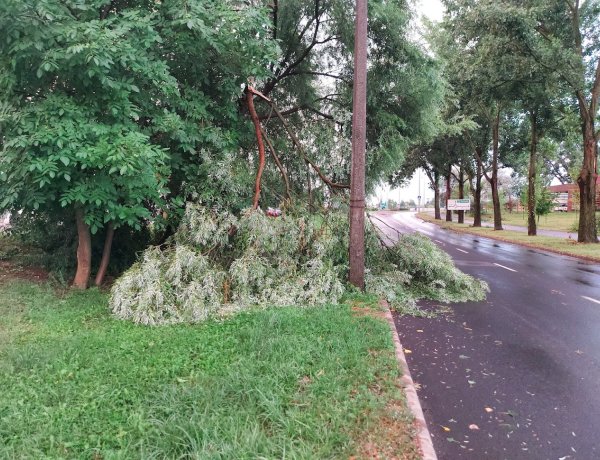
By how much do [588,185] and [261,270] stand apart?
18.4 meters

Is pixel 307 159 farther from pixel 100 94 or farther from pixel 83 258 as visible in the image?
pixel 83 258

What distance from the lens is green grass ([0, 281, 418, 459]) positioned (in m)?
3.03

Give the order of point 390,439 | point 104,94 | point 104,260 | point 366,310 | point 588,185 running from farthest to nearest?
1. point 588,185
2. point 104,260
3. point 366,310
4. point 104,94
5. point 390,439

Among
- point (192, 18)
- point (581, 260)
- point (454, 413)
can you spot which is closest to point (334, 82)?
point (192, 18)

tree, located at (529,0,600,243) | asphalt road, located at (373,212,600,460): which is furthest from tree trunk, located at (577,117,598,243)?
asphalt road, located at (373,212,600,460)

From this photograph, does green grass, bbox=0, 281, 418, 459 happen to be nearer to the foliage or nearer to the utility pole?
the foliage

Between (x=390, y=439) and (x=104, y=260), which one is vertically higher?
(x=104, y=260)

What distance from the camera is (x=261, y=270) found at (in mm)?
7211

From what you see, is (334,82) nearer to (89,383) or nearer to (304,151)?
(304,151)

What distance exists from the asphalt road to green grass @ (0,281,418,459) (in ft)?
1.83

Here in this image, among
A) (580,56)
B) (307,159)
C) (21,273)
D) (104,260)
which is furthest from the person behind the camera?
(580,56)

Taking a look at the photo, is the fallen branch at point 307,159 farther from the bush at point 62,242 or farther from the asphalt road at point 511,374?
the bush at point 62,242

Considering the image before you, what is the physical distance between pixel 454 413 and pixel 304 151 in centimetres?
759

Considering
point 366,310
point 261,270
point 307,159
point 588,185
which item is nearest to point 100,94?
point 261,270
